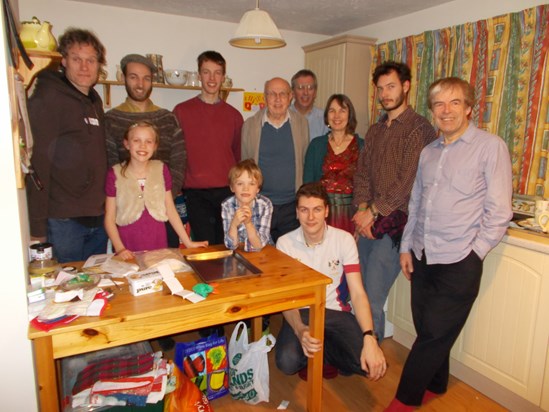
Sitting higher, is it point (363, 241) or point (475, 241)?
point (475, 241)

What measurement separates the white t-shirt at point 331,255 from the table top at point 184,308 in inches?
9.3

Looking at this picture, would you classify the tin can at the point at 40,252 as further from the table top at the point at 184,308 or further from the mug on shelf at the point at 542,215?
the mug on shelf at the point at 542,215

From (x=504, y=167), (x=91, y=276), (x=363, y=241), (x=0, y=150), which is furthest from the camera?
(x=363, y=241)

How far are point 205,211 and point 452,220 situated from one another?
1.44m

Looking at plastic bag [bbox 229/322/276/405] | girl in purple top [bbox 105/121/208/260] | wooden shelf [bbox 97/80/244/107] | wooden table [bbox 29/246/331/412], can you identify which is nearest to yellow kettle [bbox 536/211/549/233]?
wooden table [bbox 29/246/331/412]

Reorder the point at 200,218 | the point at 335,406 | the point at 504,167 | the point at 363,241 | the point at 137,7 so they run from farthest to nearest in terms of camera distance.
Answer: the point at 137,7 < the point at 200,218 < the point at 363,241 < the point at 335,406 < the point at 504,167

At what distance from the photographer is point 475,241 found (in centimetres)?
175

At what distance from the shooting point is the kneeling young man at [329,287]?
6.10 feet

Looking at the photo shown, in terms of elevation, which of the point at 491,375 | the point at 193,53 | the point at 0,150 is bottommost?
the point at 491,375

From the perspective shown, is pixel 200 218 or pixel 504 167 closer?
pixel 504 167

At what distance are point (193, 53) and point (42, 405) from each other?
306 centimetres

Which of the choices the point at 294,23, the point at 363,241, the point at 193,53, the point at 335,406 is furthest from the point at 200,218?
the point at 294,23

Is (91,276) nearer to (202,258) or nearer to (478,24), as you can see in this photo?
(202,258)

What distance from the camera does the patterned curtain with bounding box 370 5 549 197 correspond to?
7.61ft
